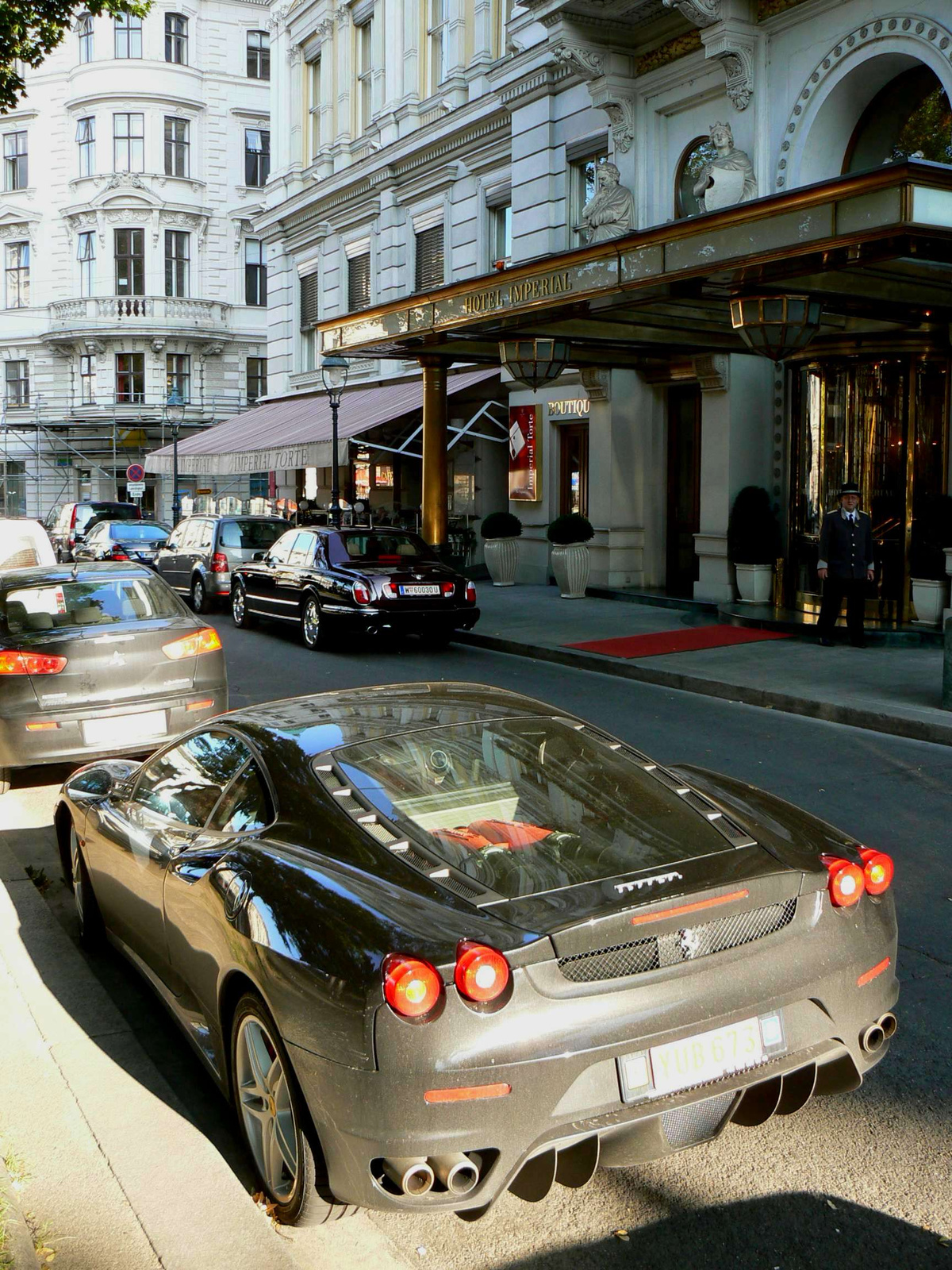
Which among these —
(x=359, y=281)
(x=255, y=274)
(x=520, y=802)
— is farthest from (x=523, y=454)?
(x=255, y=274)

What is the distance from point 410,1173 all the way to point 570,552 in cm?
1811

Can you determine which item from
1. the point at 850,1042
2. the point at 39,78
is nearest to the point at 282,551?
the point at 850,1042

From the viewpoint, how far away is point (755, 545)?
17.5 m

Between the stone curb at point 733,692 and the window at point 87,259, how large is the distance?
42.8 meters

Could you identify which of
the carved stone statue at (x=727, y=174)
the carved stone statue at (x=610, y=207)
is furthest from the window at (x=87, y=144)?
the carved stone statue at (x=727, y=174)

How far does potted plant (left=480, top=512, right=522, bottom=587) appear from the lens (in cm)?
2341

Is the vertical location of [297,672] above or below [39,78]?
below

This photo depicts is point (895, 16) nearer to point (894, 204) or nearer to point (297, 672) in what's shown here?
point (894, 204)

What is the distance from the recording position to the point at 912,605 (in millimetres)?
15688

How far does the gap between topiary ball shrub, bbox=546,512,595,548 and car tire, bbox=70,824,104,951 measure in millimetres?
15646

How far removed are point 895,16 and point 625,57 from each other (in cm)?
563

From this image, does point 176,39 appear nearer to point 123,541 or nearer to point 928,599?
point 123,541

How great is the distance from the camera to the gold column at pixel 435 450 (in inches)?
799

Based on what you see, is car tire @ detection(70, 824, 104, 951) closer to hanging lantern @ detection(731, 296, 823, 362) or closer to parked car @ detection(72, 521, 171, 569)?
hanging lantern @ detection(731, 296, 823, 362)
